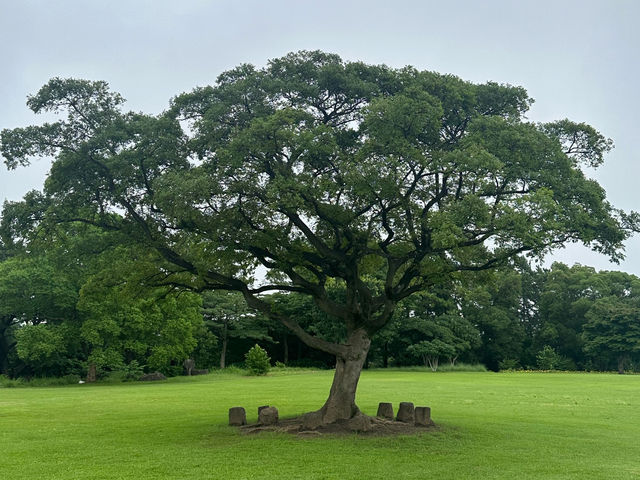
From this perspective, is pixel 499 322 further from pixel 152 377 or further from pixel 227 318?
pixel 152 377

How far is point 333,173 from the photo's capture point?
1344 cm

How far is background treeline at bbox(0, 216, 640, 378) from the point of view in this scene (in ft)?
117

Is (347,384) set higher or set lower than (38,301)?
lower

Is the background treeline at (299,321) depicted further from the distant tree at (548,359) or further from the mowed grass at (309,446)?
the mowed grass at (309,446)

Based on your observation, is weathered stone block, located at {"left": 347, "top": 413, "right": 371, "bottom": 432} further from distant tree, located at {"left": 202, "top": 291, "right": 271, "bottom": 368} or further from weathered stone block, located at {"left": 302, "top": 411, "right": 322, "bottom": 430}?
distant tree, located at {"left": 202, "top": 291, "right": 271, "bottom": 368}

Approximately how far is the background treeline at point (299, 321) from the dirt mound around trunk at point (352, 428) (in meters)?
5.09

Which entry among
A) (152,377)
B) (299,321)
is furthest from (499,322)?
(152,377)

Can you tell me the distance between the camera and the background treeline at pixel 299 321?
35.7 m

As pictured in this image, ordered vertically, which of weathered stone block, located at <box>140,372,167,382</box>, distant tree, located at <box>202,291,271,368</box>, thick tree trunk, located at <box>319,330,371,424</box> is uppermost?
distant tree, located at <box>202,291,271,368</box>

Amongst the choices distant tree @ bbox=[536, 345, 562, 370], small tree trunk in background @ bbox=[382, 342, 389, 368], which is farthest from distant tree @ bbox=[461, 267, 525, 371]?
small tree trunk in background @ bbox=[382, 342, 389, 368]

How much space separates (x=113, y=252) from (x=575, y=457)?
13.2 metres

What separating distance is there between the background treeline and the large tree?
12.0 feet

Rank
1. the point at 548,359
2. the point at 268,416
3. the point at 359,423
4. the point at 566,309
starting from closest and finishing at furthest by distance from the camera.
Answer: the point at 359,423 < the point at 268,416 < the point at 548,359 < the point at 566,309

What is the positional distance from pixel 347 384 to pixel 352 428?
111cm
